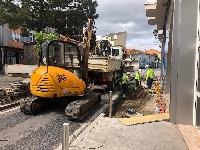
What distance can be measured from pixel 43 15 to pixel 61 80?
19628 millimetres

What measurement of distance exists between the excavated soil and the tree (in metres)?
13.5

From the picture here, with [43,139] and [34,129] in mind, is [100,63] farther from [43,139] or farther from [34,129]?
[43,139]

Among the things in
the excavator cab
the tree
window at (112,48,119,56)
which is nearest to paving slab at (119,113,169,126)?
the excavator cab

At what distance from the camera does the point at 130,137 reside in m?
6.12

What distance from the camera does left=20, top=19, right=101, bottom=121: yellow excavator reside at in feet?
25.6

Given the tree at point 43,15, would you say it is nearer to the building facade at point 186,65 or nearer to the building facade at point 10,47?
the building facade at point 10,47

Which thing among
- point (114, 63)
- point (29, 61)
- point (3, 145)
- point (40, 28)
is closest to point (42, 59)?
point (3, 145)

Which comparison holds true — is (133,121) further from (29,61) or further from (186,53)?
(29,61)

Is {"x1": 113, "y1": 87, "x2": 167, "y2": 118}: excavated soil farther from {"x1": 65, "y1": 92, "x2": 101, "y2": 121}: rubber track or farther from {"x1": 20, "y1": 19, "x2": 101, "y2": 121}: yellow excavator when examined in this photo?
{"x1": 20, "y1": 19, "x2": 101, "y2": 121}: yellow excavator

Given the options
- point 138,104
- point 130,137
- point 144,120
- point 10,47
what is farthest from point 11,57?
point 130,137

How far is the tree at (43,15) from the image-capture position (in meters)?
24.6

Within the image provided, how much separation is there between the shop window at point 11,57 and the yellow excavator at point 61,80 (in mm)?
27289

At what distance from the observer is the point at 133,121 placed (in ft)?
24.6

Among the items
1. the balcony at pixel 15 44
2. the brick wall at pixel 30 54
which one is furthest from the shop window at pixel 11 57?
the brick wall at pixel 30 54
